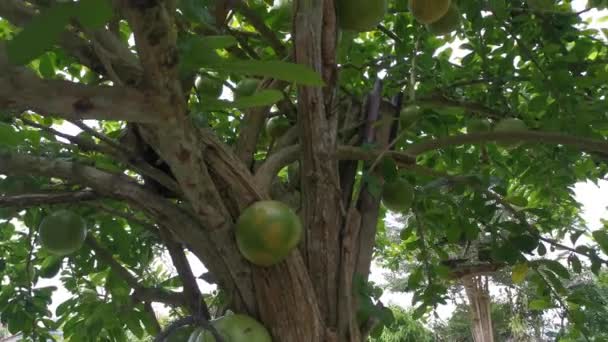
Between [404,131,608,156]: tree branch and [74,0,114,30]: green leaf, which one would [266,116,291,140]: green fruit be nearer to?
[404,131,608,156]: tree branch

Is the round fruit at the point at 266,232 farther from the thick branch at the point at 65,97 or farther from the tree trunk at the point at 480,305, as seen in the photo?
the tree trunk at the point at 480,305

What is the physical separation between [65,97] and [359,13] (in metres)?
→ 1.03

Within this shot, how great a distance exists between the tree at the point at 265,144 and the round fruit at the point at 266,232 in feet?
0.13

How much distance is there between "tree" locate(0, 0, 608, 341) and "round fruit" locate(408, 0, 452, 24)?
215 mm

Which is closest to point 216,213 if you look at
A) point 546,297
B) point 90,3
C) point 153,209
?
point 153,209

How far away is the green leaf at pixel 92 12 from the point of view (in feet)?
1.61

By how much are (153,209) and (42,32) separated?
100 cm

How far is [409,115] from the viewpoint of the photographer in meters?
1.94

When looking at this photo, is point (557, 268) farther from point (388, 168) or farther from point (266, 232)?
point (266, 232)

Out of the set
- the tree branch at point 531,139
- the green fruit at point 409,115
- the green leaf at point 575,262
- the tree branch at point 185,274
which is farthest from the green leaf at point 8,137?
the green leaf at point 575,262

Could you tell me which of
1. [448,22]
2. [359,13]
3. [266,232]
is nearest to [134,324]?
[266,232]

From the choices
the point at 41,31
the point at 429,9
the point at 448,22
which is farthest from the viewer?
the point at 448,22

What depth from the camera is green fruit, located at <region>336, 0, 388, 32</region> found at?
1.58 meters

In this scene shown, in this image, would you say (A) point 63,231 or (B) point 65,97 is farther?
(A) point 63,231
